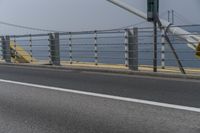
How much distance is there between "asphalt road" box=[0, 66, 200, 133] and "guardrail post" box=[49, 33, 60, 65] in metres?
7.00

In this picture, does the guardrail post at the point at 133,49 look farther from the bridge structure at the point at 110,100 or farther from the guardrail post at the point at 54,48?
the guardrail post at the point at 54,48

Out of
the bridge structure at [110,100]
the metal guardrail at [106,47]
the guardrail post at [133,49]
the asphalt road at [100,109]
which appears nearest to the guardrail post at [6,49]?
the metal guardrail at [106,47]

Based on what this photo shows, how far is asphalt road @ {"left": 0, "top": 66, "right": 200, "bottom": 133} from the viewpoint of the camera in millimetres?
6645

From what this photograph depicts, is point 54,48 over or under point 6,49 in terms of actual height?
over

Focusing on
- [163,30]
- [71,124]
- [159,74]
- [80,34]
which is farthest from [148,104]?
[80,34]

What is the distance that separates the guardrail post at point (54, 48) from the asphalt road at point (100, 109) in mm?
7004

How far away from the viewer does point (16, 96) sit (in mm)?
10125

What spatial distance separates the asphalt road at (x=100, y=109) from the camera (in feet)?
21.8

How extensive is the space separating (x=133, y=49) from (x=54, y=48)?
491cm

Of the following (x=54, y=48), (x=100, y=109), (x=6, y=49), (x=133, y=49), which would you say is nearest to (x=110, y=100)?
(x=100, y=109)

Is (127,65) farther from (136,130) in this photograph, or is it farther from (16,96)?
(136,130)

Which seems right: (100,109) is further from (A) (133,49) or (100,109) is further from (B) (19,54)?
(B) (19,54)

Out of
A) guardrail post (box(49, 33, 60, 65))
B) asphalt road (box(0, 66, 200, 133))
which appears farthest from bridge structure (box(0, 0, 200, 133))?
guardrail post (box(49, 33, 60, 65))

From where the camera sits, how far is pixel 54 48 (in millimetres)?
19547
